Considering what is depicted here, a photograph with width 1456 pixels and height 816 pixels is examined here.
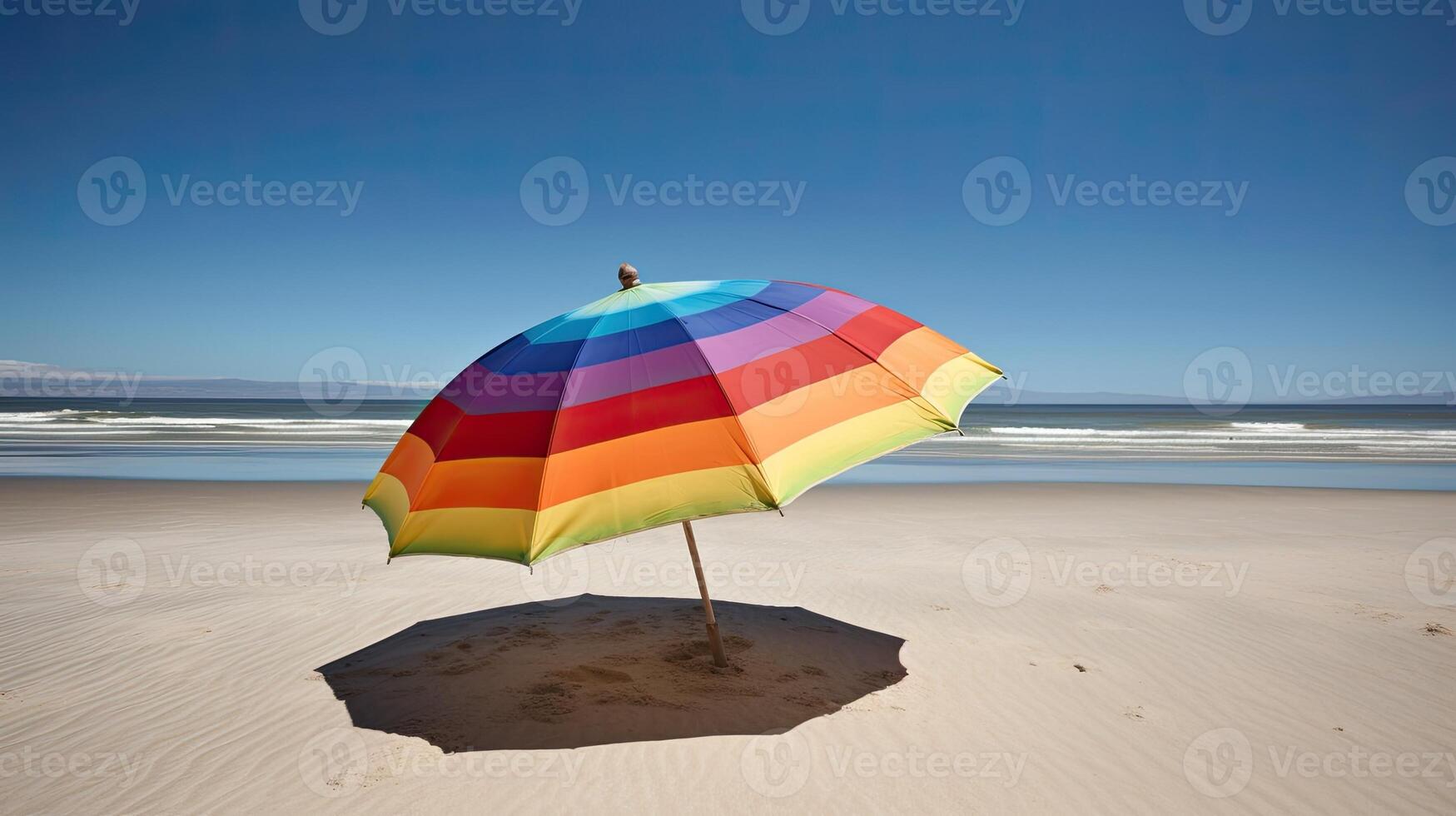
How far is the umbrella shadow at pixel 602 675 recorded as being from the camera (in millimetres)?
4305

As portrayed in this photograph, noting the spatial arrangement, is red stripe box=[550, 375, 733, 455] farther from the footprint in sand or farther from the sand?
the footprint in sand

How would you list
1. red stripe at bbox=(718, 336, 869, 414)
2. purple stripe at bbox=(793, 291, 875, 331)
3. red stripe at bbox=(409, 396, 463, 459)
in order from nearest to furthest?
red stripe at bbox=(718, 336, 869, 414) < red stripe at bbox=(409, 396, 463, 459) < purple stripe at bbox=(793, 291, 875, 331)

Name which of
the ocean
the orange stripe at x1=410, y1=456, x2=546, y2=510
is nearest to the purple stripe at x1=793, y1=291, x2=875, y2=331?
the orange stripe at x1=410, y1=456, x2=546, y2=510

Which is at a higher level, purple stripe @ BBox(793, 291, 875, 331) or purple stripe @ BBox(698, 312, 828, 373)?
purple stripe @ BBox(793, 291, 875, 331)

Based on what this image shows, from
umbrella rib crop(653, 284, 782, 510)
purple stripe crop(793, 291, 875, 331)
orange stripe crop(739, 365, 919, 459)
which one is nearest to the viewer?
umbrella rib crop(653, 284, 782, 510)

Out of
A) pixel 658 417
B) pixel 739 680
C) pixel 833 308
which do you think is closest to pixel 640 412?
pixel 658 417

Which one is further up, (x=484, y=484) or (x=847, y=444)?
(x=847, y=444)

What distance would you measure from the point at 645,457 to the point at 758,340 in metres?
1.01

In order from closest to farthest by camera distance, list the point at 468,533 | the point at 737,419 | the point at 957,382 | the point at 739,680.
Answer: the point at 737,419
the point at 468,533
the point at 957,382
the point at 739,680

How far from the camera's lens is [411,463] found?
4.33 metres

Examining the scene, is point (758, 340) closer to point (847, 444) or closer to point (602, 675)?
point (847, 444)

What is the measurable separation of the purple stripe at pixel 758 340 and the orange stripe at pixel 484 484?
111 cm

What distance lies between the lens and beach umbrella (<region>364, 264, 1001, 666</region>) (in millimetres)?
3420

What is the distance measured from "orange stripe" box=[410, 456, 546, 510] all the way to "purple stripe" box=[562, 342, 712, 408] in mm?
443
